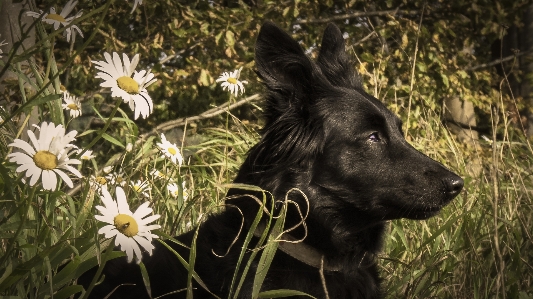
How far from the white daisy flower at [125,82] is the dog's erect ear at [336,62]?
175 centimetres

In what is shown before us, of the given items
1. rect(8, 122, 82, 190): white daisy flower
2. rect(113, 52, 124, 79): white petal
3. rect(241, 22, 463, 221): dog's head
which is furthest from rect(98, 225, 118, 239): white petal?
rect(241, 22, 463, 221): dog's head

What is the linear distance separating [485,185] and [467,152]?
245 cm

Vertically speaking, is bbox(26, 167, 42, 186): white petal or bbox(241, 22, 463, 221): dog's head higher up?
bbox(26, 167, 42, 186): white petal

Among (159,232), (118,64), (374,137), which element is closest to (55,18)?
(118,64)

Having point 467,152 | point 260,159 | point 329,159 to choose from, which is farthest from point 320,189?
point 467,152

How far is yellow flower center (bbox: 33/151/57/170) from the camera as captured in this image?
57.8 inches

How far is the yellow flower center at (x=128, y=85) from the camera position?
1704 millimetres

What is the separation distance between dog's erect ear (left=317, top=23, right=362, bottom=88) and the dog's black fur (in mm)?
199

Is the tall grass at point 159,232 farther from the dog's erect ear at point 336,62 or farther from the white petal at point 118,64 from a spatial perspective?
the dog's erect ear at point 336,62

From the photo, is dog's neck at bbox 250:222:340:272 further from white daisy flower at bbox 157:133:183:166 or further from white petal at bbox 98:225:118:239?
white petal at bbox 98:225:118:239

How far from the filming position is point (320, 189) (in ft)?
9.89

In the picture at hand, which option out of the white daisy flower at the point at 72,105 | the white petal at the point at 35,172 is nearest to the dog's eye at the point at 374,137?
the white daisy flower at the point at 72,105

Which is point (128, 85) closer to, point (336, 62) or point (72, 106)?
point (72, 106)

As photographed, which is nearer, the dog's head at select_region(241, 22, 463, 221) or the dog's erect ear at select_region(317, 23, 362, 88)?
the dog's head at select_region(241, 22, 463, 221)
